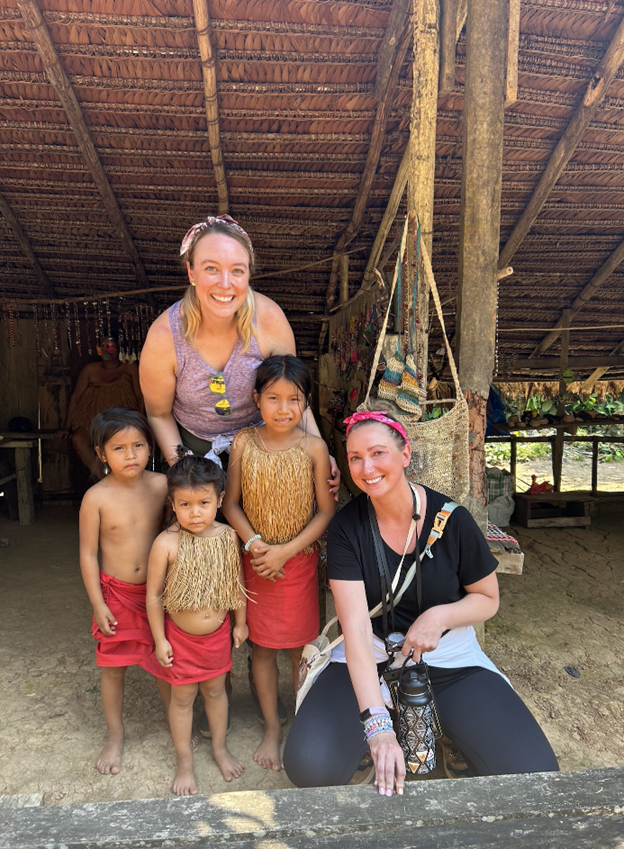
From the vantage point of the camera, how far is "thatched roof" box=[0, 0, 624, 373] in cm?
351

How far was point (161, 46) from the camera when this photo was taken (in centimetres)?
358

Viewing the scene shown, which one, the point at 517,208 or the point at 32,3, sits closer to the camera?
the point at 32,3

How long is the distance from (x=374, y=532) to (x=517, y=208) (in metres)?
4.31

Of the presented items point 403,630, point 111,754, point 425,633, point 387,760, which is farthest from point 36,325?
point 387,760

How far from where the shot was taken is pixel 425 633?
183cm

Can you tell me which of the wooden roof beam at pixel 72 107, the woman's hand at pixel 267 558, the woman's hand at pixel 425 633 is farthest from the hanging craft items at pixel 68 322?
the woman's hand at pixel 425 633

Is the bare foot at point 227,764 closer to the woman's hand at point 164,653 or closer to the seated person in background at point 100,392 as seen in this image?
the woman's hand at point 164,653

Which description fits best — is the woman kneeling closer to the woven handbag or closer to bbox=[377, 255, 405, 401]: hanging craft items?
the woven handbag

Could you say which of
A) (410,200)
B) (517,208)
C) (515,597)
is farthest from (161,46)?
(515,597)

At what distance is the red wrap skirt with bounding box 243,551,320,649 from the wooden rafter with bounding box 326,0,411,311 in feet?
10.3

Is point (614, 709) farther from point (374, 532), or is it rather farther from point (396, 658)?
point (374, 532)

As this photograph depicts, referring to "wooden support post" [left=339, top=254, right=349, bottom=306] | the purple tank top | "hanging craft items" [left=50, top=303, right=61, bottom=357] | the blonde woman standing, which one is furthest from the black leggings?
"hanging craft items" [left=50, top=303, right=61, bottom=357]

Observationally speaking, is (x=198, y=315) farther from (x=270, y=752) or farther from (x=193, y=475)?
(x=270, y=752)

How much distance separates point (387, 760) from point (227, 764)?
995 mm
